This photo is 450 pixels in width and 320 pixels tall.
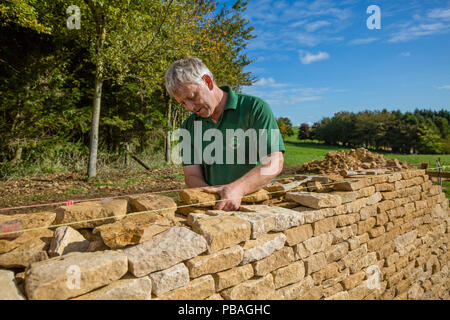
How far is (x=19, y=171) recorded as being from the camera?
28.6 ft

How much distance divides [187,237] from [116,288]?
1.60 ft

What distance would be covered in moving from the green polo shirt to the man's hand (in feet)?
1.26

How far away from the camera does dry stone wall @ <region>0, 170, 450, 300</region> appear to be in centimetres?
134

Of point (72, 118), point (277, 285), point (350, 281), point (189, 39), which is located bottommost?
point (350, 281)

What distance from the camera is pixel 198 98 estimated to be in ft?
7.55

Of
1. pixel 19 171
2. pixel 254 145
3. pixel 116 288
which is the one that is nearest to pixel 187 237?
pixel 116 288

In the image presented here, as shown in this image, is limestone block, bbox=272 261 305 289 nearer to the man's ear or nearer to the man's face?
the man's face

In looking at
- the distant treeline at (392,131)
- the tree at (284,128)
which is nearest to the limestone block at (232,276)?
the tree at (284,128)

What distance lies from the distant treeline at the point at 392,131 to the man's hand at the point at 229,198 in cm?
4388

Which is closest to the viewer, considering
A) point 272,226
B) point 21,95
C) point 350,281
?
point 272,226

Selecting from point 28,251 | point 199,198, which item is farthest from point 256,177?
point 28,251

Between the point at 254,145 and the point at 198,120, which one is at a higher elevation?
the point at 198,120

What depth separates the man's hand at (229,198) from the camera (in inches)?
85.6

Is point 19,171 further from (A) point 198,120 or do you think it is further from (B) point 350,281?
(B) point 350,281
